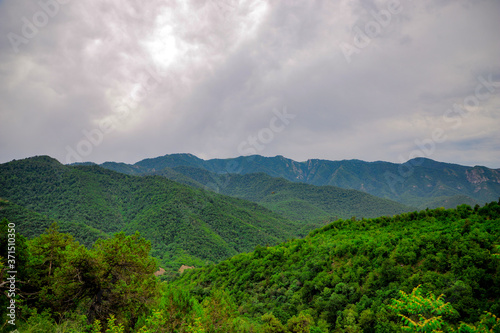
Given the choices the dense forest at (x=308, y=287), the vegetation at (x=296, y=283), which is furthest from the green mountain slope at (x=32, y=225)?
the dense forest at (x=308, y=287)

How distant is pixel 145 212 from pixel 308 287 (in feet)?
453

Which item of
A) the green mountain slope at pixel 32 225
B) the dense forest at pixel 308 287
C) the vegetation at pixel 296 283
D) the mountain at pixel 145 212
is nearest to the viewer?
the dense forest at pixel 308 287

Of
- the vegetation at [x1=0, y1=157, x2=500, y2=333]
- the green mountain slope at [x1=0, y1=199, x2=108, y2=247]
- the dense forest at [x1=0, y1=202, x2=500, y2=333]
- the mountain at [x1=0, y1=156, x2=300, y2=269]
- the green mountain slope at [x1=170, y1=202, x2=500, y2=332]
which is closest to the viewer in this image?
the dense forest at [x1=0, y1=202, x2=500, y2=333]

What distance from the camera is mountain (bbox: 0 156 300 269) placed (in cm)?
11662

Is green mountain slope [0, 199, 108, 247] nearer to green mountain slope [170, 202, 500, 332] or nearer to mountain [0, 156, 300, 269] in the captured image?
mountain [0, 156, 300, 269]

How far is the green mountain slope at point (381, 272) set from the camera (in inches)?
691

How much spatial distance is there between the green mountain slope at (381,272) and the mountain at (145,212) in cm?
7332

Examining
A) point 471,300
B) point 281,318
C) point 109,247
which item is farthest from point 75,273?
point 471,300

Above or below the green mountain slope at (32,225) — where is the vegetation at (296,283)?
below

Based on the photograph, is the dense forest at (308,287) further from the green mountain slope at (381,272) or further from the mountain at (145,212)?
the mountain at (145,212)

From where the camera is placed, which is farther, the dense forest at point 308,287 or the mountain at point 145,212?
the mountain at point 145,212

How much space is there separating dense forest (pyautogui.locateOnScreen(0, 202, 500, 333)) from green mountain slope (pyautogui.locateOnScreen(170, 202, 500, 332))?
110 millimetres

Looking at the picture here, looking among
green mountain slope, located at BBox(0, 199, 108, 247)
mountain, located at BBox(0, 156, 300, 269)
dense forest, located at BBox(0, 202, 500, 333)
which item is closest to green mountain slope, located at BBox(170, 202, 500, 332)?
dense forest, located at BBox(0, 202, 500, 333)

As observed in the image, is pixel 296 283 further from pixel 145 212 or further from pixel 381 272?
pixel 145 212
